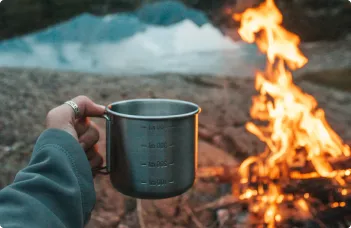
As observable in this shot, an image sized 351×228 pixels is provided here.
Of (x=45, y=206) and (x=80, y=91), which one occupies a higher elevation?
(x=45, y=206)

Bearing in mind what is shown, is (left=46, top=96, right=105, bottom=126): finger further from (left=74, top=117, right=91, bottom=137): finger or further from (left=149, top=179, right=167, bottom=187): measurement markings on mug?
(left=149, top=179, right=167, bottom=187): measurement markings on mug

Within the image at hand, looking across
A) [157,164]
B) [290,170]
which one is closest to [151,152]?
[157,164]

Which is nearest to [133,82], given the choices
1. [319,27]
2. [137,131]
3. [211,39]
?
[211,39]

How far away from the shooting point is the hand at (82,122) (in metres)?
1.12

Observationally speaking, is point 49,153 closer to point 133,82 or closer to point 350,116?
point 133,82

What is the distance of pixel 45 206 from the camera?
91cm

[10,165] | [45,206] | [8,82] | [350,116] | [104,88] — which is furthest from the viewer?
[350,116]

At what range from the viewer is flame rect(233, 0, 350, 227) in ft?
6.41

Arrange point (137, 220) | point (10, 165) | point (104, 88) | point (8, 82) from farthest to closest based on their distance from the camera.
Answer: point (104, 88) → point (8, 82) → point (10, 165) → point (137, 220)

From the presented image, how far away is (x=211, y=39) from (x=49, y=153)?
A: 3160mm

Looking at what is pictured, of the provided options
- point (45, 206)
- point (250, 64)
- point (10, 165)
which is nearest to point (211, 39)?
point (250, 64)

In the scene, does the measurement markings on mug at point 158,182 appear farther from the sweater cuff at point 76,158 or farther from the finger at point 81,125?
the finger at point 81,125

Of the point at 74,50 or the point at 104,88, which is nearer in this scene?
the point at 104,88

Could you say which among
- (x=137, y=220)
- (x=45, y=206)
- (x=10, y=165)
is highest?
(x=45, y=206)
